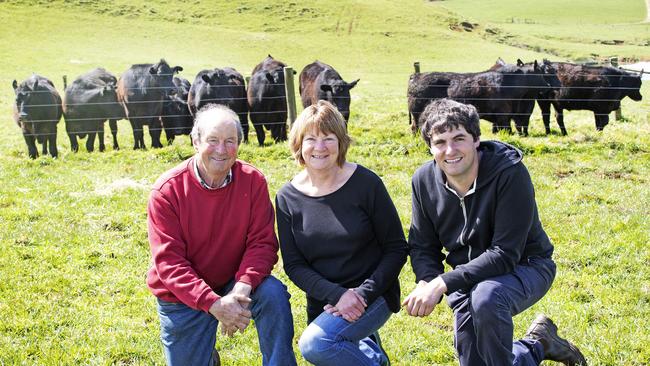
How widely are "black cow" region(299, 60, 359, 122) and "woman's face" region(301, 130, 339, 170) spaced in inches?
344

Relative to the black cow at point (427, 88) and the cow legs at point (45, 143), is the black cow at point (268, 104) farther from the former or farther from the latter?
the cow legs at point (45, 143)

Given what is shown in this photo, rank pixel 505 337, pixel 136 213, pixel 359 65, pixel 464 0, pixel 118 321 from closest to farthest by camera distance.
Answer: pixel 505 337, pixel 118 321, pixel 136 213, pixel 359 65, pixel 464 0

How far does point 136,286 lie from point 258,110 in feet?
27.6

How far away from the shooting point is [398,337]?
170 inches

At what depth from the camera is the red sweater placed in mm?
3680

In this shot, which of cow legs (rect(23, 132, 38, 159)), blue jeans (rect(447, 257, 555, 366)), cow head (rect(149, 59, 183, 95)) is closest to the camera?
blue jeans (rect(447, 257, 555, 366))

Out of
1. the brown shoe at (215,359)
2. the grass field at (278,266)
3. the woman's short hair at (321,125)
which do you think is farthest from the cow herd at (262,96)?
the brown shoe at (215,359)

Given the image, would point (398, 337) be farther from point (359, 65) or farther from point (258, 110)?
point (359, 65)

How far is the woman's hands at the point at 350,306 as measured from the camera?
3.50 m

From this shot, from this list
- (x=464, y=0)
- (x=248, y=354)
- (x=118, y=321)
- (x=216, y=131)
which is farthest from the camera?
(x=464, y=0)

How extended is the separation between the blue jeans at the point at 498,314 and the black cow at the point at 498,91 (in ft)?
32.2

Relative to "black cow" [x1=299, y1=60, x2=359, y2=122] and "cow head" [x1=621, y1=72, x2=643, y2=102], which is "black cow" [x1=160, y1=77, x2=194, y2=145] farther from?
"cow head" [x1=621, y1=72, x2=643, y2=102]

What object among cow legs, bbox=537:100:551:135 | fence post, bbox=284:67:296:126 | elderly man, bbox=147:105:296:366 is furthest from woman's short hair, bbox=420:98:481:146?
cow legs, bbox=537:100:551:135

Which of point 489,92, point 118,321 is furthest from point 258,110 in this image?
point 118,321
